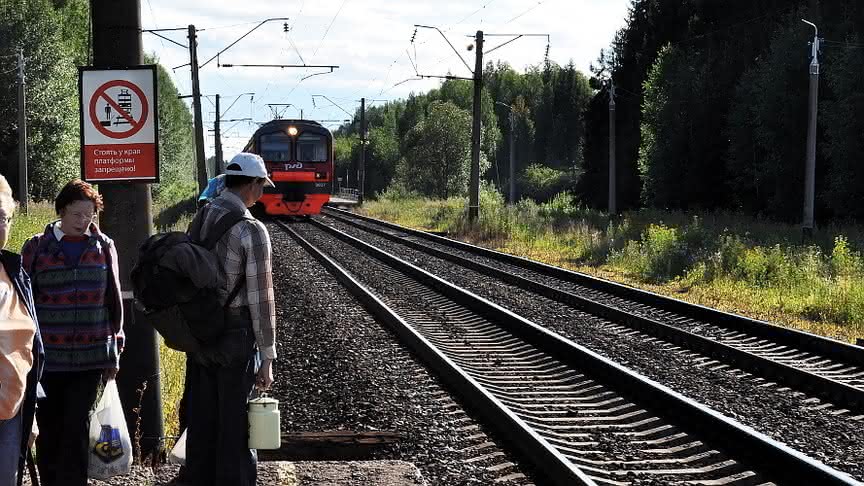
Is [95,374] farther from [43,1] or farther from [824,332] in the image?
[43,1]

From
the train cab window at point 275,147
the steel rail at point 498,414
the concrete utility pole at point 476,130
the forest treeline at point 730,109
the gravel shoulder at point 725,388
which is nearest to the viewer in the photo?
the steel rail at point 498,414

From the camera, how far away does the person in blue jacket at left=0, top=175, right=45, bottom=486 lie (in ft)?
9.80

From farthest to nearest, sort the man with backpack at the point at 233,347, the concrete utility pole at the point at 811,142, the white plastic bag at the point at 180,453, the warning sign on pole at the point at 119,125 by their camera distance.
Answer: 1. the concrete utility pole at the point at 811,142
2. the warning sign on pole at the point at 119,125
3. the white plastic bag at the point at 180,453
4. the man with backpack at the point at 233,347

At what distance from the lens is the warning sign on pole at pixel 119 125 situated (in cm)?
540

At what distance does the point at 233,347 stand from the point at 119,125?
1.76 m

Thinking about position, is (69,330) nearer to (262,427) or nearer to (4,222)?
(262,427)

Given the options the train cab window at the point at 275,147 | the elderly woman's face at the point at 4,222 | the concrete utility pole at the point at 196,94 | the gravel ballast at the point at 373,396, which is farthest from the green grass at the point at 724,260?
the elderly woman's face at the point at 4,222

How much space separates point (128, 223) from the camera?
18.0 feet

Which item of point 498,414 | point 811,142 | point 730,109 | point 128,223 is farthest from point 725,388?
point 730,109

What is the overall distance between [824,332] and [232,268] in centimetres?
914

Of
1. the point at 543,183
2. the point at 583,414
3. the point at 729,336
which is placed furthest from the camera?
the point at 543,183

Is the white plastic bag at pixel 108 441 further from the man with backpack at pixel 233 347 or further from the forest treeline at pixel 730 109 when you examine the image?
the forest treeline at pixel 730 109

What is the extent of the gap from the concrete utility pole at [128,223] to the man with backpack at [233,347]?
1.01 m

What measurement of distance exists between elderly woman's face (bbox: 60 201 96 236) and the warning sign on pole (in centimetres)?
82
